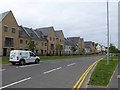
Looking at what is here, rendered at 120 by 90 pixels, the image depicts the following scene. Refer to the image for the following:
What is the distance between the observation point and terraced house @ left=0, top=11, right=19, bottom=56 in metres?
55.8

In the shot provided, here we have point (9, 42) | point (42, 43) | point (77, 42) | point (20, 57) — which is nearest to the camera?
point (20, 57)

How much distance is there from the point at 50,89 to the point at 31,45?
41622 mm

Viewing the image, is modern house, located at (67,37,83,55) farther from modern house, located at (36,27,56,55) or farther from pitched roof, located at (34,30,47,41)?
pitched roof, located at (34,30,47,41)

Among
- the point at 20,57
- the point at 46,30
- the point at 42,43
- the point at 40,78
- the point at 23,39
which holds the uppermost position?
the point at 46,30

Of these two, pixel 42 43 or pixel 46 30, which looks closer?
pixel 42 43

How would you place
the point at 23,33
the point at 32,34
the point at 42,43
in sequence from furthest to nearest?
the point at 42,43, the point at 32,34, the point at 23,33

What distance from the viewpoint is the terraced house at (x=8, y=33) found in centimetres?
5580

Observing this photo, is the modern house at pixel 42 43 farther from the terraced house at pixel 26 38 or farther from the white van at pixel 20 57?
the white van at pixel 20 57

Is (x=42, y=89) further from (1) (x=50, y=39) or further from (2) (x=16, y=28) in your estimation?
(1) (x=50, y=39)

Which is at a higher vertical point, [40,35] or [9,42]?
[40,35]

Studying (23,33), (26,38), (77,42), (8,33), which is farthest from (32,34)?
A: (77,42)

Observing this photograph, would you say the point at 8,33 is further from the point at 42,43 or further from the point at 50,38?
the point at 50,38

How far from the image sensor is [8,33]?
190 ft

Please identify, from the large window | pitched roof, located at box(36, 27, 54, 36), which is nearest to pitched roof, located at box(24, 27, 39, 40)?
pitched roof, located at box(36, 27, 54, 36)
